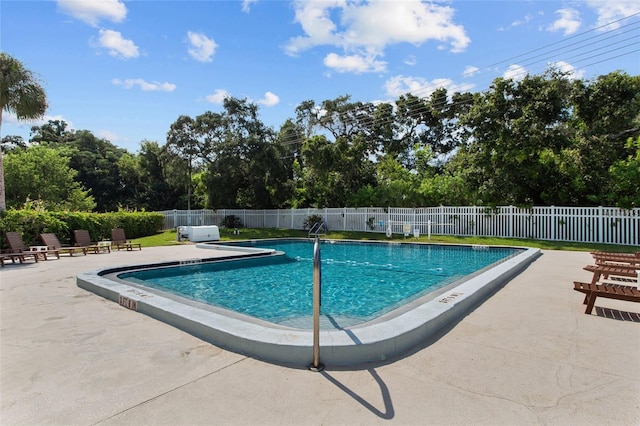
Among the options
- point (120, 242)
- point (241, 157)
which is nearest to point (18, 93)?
point (120, 242)

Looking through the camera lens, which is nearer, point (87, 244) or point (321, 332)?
point (321, 332)

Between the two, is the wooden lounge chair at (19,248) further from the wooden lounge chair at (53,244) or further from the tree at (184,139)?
the tree at (184,139)

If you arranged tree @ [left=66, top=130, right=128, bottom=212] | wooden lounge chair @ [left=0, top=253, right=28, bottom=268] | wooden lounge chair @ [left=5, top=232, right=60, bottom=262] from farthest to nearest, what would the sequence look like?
tree @ [left=66, top=130, right=128, bottom=212] → wooden lounge chair @ [left=5, top=232, right=60, bottom=262] → wooden lounge chair @ [left=0, top=253, right=28, bottom=268]

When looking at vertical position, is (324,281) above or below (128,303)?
below

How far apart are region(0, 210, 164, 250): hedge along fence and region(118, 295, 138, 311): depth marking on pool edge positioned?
9.29 metres

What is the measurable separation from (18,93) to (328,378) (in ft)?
51.8

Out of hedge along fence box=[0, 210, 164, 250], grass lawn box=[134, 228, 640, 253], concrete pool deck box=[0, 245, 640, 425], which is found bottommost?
grass lawn box=[134, 228, 640, 253]

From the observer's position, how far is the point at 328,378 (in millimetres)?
2768

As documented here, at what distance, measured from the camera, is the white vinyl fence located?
13.6 metres

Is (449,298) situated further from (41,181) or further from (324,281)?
(41,181)

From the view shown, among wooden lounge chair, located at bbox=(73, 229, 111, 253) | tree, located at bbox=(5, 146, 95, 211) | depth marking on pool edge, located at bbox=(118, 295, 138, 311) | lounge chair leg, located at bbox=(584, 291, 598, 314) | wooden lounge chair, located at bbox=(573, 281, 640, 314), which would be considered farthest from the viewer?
tree, located at bbox=(5, 146, 95, 211)

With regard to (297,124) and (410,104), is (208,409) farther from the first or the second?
(297,124)

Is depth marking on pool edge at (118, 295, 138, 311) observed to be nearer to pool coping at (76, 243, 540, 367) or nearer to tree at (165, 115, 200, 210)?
pool coping at (76, 243, 540, 367)

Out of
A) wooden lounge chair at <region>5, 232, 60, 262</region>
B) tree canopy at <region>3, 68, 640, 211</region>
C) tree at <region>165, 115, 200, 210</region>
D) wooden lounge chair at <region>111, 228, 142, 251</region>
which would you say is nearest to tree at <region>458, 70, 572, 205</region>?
tree canopy at <region>3, 68, 640, 211</region>
